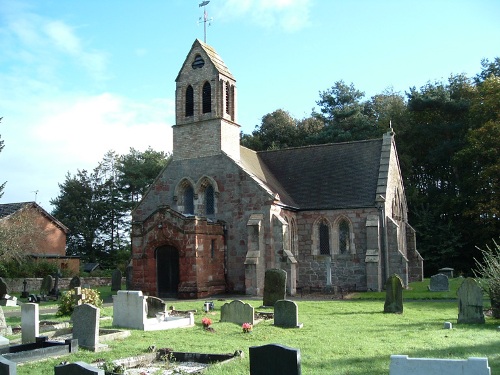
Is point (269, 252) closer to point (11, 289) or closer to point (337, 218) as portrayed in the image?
point (337, 218)

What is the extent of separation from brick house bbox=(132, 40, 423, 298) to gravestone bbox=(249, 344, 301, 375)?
2067 cm

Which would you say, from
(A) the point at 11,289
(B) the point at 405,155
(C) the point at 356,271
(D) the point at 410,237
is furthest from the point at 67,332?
(B) the point at 405,155

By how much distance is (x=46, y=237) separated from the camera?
52219 mm

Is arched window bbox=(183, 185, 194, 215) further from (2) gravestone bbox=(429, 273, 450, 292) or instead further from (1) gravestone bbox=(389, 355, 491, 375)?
(1) gravestone bbox=(389, 355, 491, 375)

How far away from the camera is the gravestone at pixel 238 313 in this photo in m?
17.0

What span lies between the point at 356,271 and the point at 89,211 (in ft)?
133

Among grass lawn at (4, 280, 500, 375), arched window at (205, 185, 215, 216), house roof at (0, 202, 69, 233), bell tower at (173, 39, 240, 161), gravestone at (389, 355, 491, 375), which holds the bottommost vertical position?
grass lawn at (4, 280, 500, 375)

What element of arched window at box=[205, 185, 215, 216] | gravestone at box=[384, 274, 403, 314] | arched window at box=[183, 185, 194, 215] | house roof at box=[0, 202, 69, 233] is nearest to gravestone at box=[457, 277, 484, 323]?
gravestone at box=[384, 274, 403, 314]

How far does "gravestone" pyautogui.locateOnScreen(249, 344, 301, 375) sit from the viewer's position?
25.1ft

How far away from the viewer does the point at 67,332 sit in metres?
15.7

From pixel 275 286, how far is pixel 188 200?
13388 mm

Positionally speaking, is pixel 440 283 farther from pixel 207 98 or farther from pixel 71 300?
pixel 71 300

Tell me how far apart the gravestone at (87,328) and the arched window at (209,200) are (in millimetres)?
19397

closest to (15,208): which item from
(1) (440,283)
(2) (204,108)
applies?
(2) (204,108)
